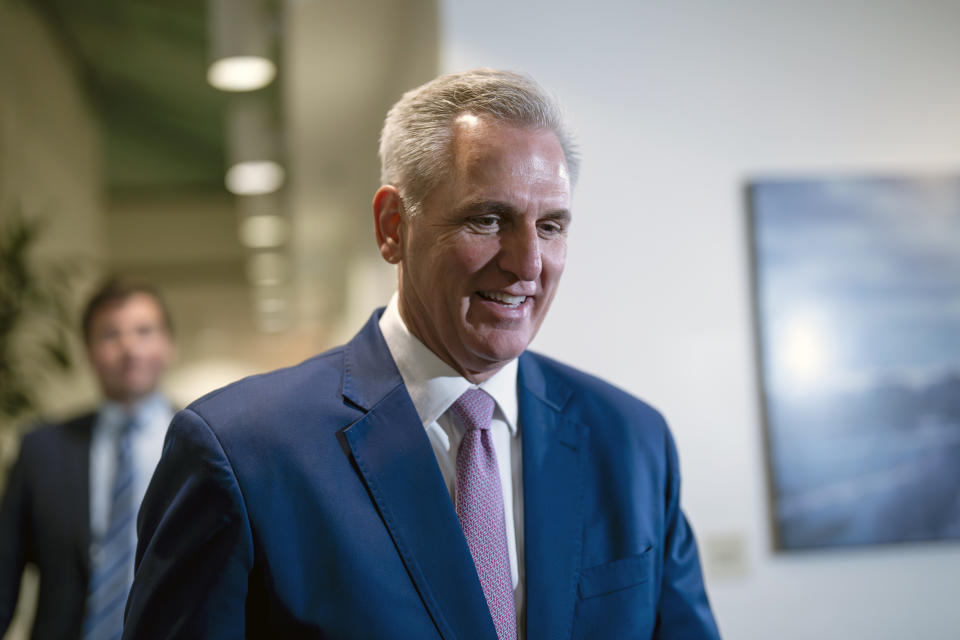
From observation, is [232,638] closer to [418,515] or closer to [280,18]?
[418,515]

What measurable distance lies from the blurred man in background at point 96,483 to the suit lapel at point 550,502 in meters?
1.39

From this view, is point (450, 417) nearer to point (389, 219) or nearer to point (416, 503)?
point (416, 503)

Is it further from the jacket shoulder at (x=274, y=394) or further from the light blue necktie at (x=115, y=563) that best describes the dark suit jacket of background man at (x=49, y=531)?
the jacket shoulder at (x=274, y=394)

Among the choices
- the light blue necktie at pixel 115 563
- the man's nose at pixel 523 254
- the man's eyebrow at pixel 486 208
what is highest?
the man's eyebrow at pixel 486 208

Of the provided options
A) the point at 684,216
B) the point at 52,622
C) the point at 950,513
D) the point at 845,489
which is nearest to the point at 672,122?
the point at 684,216

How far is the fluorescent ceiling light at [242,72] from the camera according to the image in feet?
11.0

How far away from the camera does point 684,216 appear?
2.51m

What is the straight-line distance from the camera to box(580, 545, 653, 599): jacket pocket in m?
1.31

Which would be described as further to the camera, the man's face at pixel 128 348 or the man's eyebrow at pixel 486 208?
the man's face at pixel 128 348

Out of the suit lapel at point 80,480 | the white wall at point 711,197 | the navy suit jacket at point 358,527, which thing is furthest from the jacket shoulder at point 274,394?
the suit lapel at point 80,480

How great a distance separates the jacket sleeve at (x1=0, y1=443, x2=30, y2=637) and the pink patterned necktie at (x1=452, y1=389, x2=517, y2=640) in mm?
1564

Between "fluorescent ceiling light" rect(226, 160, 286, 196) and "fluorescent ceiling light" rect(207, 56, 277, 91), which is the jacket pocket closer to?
"fluorescent ceiling light" rect(207, 56, 277, 91)

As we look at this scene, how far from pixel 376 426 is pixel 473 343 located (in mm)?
189

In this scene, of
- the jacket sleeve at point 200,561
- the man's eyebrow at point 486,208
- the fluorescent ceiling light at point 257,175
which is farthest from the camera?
the fluorescent ceiling light at point 257,175
